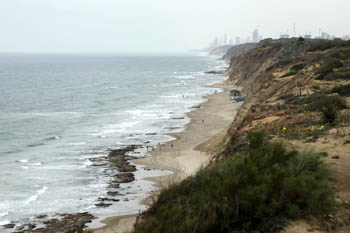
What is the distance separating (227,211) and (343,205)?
278 cm

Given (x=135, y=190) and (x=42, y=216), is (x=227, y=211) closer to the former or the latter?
(x=42, y=216)

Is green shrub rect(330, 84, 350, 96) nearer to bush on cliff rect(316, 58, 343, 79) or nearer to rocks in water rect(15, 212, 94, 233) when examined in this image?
bush on cliff rect(316, 58, 343, 79)

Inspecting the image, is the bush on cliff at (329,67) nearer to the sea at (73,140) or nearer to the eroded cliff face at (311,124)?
the eroded cliff face at (311,124)

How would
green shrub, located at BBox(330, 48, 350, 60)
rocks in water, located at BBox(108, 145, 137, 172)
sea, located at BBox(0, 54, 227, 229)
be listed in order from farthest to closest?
green shrub, located at BBox(330, 48, 350, 60) < rocks in water, located at BBox(108, 145, 137, 172) < sea, located at BBox(0, 54, 227, 229)

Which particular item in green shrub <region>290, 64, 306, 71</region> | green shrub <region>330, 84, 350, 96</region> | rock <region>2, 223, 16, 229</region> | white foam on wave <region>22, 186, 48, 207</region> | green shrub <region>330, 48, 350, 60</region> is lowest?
rock <region>2, 223, 16, 229</region>

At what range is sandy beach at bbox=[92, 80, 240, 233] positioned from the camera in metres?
19.2

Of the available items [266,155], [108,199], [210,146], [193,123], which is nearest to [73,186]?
[108,199]

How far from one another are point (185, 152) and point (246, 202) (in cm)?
2478

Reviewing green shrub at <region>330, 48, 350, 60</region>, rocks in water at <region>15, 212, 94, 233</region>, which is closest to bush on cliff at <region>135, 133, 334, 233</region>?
rocks in water at <region>15, 212, 94, 233</region>

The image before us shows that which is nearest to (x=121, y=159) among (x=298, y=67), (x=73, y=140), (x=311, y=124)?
(x=73, y=140)

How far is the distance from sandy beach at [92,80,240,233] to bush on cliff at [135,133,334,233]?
7.25 metres

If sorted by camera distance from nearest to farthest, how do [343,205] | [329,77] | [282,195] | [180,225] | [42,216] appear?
[180,225]
[282,195]
[343,205]
[42,216]
[329,77]

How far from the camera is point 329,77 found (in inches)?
1104

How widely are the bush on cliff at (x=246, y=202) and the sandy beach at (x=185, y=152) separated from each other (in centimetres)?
725
